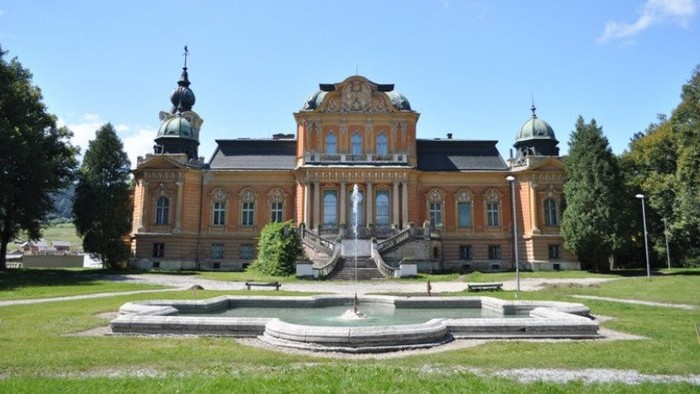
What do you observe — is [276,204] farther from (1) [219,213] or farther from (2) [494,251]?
(2) [494,251]

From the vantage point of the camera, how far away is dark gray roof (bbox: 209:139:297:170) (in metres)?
46.4

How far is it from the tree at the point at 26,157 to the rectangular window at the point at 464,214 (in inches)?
1330

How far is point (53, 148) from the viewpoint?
3878 centimetres

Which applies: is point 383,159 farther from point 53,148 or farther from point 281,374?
point 281,374

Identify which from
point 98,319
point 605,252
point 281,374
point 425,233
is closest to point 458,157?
point 425,233

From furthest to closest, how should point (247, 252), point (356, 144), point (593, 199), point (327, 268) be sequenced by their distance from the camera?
point (356, 144)
point (247, 252)
point (593, 199)
point (327, 268)

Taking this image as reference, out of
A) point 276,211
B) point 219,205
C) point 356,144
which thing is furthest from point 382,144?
point 219,205

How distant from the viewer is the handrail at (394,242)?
123 feet

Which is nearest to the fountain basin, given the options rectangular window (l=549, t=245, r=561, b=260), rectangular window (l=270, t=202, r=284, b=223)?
rectangular window (l=549, t=245, r=561, b=260)

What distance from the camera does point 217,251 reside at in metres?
44.8

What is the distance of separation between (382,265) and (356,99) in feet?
59.0

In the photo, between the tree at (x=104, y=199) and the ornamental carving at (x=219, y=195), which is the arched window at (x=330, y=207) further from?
the tree at (x=104, y=199)

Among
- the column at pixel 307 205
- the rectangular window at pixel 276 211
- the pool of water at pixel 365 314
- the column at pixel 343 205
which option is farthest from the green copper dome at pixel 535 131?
the pool of water at pixel 365 314

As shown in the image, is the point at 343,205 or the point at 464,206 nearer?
the point at 343,205
